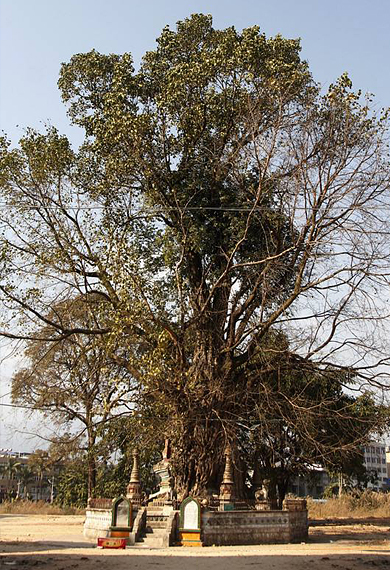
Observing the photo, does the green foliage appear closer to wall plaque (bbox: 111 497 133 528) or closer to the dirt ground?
the dirt ground

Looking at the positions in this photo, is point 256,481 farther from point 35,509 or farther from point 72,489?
point 35,509

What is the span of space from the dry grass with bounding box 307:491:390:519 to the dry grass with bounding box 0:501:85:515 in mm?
12130

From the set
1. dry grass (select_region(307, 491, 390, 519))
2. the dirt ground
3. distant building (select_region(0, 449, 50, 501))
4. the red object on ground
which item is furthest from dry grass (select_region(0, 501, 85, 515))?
distant building (select_region(0, 449, 50, 501))

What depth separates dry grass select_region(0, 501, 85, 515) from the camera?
1209 inches

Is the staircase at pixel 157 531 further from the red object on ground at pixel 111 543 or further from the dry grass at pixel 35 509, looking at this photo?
the dry grass at pixel 35 509

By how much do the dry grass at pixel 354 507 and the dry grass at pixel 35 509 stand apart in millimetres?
12130

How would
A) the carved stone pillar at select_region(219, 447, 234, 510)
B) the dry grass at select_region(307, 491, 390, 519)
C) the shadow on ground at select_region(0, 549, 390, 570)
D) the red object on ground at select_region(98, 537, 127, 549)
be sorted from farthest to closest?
1. the dry grass at select_region(307, 491, 390, 519)
2. the carved stone pillar at select_region(219, 447, 234, 510)
3. the red object on ground at select_region(98, 537, 127, 549)
4. the shadow on ground at select_region(0, 549, 390, 570)

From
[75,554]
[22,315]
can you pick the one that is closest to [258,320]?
[22,315]

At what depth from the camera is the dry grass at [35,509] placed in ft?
101

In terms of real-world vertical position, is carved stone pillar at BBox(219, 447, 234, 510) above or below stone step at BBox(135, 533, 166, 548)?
above

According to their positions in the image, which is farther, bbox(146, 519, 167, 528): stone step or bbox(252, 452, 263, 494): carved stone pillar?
bbox(252, 452, 263, 494): carved stone pillar

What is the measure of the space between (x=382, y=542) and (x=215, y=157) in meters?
12.2

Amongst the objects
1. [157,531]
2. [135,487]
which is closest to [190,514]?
[157,531]

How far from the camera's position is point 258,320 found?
18750 millimetres
